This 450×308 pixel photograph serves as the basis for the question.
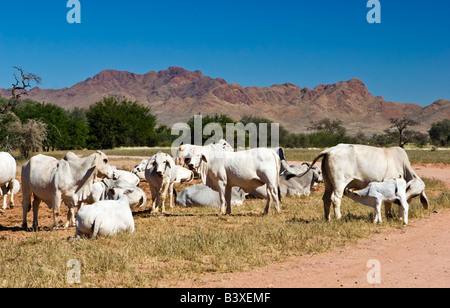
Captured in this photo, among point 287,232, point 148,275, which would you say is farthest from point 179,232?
point 148,275

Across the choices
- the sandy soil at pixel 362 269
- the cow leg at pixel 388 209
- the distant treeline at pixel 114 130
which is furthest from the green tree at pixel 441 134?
the sandy soil at pixel 362 269

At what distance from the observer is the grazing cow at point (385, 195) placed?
9773 millimetres

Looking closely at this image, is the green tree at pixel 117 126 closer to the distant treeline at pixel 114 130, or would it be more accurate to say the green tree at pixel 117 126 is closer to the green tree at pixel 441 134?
the distant treeline at pixel 114 130

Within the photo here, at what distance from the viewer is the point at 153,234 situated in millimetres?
9352

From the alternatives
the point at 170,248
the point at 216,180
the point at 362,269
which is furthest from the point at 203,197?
the point at 362,269

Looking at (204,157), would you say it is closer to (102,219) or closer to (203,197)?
(203,197)

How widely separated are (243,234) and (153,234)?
1857 mm

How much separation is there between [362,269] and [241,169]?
20.8 feet

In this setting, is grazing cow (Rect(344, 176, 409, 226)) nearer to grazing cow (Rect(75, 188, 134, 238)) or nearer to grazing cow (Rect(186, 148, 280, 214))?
grazing cow (Rect(186, 148, 280, 214))

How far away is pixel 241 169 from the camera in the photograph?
41.4 ft

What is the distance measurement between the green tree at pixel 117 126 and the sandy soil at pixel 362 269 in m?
65.5

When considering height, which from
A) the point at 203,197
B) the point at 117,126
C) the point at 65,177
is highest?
the point at 117,126

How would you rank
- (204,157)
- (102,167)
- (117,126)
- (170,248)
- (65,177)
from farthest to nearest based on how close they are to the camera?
(117,126), (204,157), (102,167), (65,177), (170,248)
